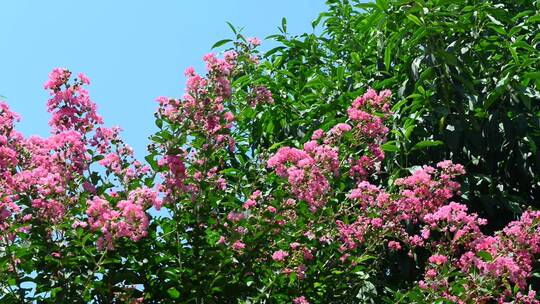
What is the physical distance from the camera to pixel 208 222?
418 cm

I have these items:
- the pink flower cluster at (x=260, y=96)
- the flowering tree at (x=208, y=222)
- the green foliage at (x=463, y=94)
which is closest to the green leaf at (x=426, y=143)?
the green foliage at (x=463, y=94)

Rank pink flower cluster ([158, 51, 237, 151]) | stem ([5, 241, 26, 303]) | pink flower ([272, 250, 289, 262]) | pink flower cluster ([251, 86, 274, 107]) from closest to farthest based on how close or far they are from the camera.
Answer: stem ([5, 241, 26, 303]), pink flower ([272, 250, 289, 262]), pink flower cluster ([158, 51, 237, 151]), pink flower cluster ([251, 86, 274, 107])

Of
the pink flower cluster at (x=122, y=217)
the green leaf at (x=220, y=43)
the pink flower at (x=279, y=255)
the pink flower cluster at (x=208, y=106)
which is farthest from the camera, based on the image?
the green leaf at (x=220, y=43)

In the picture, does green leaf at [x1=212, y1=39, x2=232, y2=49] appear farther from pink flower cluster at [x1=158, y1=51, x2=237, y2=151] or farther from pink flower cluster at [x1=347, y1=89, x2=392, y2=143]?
pink flower cluster at [x1=347, y1=89, x2=392, y2=143]

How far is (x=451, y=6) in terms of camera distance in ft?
19.1

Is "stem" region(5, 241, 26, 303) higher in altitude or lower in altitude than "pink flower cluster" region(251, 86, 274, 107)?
lower

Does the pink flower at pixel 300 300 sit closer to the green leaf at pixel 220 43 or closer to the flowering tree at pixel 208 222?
the flowering tree at pixel 208 222

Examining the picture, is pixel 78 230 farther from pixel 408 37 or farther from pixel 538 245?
pixel 408 37

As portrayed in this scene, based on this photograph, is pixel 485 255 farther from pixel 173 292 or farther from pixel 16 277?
pixel 16 277

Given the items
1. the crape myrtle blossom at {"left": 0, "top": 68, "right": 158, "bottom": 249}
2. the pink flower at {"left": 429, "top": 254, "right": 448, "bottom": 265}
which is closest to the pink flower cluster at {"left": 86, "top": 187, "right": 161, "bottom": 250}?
the crape myrtle blossom at {"left": 0, "top": 68, "right": 158, "bottom": 249}

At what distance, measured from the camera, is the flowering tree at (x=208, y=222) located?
154 inches

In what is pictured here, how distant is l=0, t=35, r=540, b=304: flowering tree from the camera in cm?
392

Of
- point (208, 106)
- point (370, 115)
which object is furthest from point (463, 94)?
point (208, 106)

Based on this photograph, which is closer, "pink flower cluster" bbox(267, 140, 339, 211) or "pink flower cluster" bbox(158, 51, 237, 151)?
"pink flower cluster" bbox(267, 140, 339, 211)
